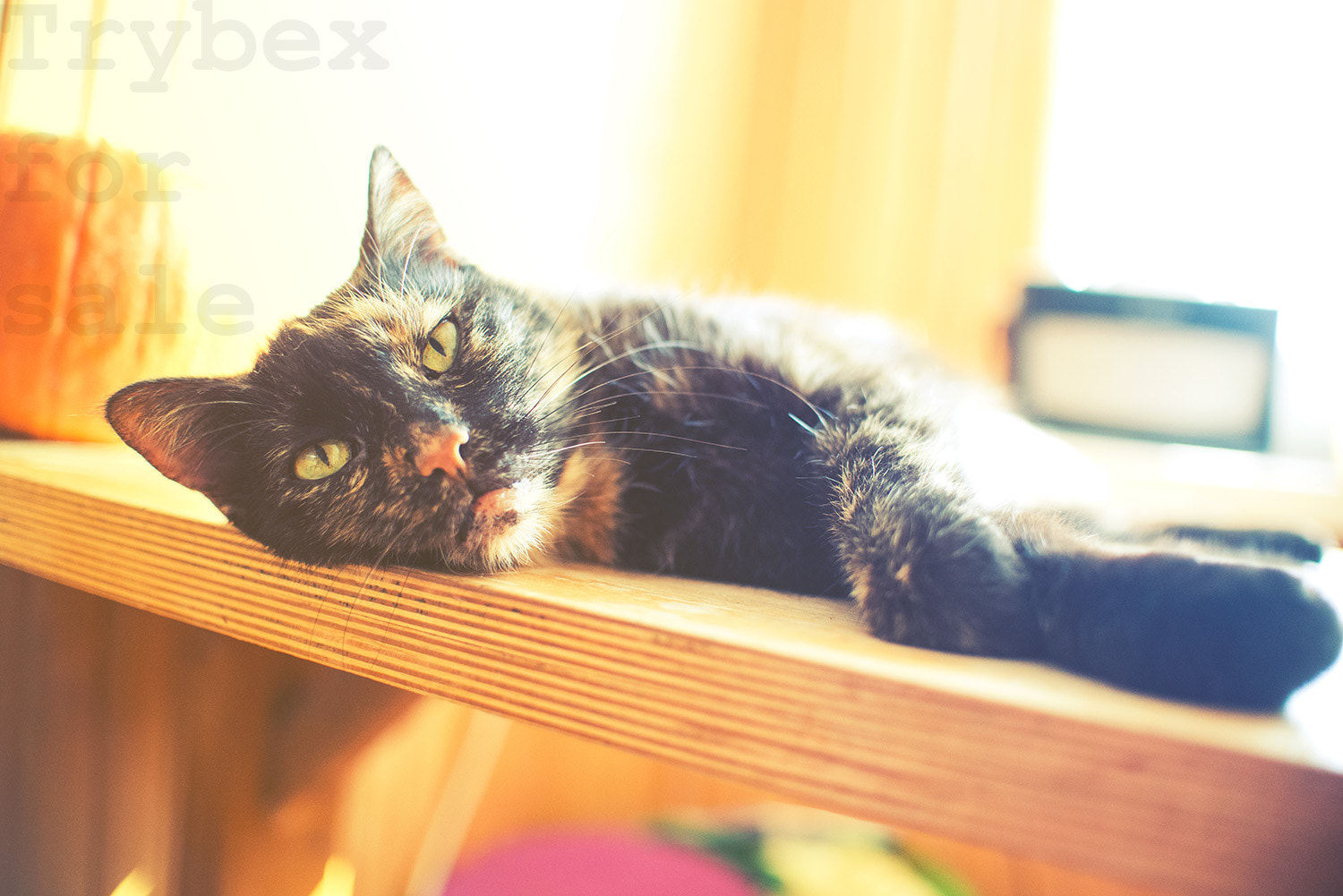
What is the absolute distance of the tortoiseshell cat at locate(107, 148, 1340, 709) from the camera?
0.44 m

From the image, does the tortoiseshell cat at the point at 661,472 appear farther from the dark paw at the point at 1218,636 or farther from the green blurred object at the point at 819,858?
the green blurred object at the point at 819,858

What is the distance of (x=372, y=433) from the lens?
2.15ft

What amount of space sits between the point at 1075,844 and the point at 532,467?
52 centimetres

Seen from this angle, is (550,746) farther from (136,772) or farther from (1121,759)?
(1121,759)

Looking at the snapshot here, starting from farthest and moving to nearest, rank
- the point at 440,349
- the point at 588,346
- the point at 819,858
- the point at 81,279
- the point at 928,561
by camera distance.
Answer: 1. the point at 819,858
2. the point at 588,346
3. the point at 440,349
4. the point at 81,279
5. the point at 928,561

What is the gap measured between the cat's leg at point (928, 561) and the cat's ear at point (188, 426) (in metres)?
0.56

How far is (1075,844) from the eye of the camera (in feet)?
1.13

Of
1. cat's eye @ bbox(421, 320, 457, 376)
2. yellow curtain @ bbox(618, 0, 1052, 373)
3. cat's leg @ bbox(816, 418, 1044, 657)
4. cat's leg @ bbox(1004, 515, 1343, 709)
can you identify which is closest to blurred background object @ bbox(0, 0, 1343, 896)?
yellow curtain @ bbox(618, 0, 1052, 373)

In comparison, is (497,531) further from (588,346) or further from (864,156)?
(864,156)

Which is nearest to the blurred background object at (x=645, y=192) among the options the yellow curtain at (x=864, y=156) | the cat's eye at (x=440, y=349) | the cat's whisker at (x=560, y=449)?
the yellow curtain at (x=864, y=156)

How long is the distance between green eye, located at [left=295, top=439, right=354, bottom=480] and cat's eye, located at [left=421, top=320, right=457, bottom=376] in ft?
0.37

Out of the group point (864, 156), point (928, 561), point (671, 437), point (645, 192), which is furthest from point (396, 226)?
point (864, 156)

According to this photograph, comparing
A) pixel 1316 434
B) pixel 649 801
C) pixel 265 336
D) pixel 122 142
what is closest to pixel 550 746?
pixel 649 801

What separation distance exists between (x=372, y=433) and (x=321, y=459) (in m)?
0.07
